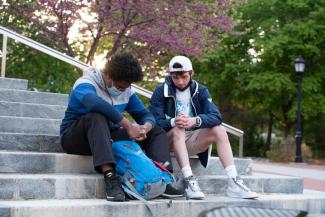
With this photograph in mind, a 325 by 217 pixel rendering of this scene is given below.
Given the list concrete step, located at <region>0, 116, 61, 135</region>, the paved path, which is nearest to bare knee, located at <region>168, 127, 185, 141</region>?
concrete step, located at <region>0, 116, 61, 135</region>

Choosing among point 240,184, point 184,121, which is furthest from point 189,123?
point 240,184

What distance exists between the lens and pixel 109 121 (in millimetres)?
4977

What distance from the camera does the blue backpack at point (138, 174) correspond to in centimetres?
464

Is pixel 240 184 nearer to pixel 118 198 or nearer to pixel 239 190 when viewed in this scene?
pixel 239 190

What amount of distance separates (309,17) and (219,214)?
2146 cm

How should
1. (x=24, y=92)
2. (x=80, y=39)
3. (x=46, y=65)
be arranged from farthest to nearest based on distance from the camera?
(x=80, y=39) < (x=46, y=65) < (x=24, y=92)

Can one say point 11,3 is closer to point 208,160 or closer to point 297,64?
point 208,160

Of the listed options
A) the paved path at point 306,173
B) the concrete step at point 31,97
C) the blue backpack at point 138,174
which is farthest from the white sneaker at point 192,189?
the paved path at point 306,173

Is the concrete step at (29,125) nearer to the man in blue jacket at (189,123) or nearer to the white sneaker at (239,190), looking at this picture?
the man in blue jacket at (189,123)

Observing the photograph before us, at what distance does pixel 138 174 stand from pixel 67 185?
1.92 ft

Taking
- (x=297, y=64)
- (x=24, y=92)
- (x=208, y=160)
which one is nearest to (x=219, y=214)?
(x=208, y=160)

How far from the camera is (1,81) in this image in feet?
24.6

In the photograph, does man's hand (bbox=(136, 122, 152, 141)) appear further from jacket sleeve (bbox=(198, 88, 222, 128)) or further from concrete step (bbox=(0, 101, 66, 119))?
concrete step (bbox=(0, 101, 66, 119))

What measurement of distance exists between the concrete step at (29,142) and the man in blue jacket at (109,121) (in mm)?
426
